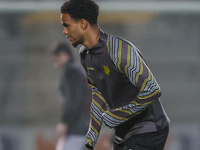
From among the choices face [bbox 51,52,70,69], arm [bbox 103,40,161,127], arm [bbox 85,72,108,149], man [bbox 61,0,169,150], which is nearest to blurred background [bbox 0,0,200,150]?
face [bbox 51,52,70,69]

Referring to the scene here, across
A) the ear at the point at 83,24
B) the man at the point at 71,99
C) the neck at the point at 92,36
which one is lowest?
the man at the point at 71,99

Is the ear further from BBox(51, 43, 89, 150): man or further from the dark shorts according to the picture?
BBox(51, 43, 89, 150): man

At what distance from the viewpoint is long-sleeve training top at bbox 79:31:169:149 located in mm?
2037

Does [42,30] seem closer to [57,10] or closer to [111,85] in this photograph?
[57,10]

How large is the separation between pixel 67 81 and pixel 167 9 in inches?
56.1

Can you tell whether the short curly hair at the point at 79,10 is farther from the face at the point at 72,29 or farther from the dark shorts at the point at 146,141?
the dark shorts at the point at 146,141

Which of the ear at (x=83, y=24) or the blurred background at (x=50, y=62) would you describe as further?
the blurred background at (x=50, y=62)

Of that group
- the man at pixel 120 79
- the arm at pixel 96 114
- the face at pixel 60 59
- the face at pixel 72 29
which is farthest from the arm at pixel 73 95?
the face at pixel 72 29

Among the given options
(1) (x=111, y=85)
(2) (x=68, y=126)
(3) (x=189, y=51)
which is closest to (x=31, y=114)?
(2) (x=68, y=126)

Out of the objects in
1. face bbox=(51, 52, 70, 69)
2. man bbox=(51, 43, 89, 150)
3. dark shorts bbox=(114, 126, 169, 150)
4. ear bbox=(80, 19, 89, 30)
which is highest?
ear bbox=(80, 19, 89, 30)

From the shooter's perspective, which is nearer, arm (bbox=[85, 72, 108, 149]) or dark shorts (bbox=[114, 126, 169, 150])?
dark shorts (bbox=[114, 126, 169, 150])

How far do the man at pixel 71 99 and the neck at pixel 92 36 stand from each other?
2.08 metres

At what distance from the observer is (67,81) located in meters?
4.40

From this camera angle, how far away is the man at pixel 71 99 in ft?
14.2
